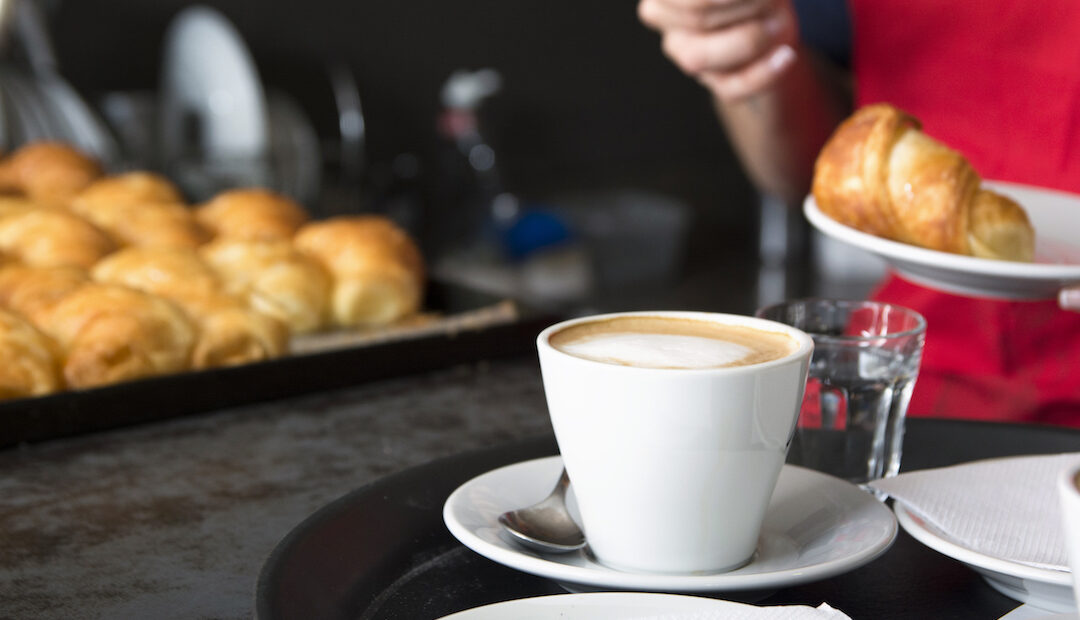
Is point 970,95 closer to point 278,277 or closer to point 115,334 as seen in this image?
point 278,277

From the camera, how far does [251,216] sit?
1.47 meters

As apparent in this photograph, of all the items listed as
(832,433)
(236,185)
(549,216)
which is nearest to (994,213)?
(832,433)

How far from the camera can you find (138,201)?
5.06 ft

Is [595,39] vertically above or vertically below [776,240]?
above

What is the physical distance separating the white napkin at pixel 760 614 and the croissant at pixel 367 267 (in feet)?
2.77

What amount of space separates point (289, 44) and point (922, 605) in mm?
2519

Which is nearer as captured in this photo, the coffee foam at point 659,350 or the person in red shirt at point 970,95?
the coffee foam at point 659,350

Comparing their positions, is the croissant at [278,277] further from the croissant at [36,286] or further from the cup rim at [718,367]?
the cup rim at [718,367]

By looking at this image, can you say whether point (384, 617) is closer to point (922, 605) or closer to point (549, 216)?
point (922, 605)

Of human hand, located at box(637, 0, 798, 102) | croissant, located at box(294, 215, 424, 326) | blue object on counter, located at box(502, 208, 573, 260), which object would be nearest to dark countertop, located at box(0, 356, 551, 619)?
croissant, located at box(294, 215, 424, 326)

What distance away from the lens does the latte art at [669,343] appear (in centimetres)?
55

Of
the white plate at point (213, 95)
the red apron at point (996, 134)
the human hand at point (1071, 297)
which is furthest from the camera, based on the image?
the white plate at point (213, 95)

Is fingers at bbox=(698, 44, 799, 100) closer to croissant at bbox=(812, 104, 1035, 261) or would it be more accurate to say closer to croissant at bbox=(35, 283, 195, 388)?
croissant at bbox=(812, 104, 1035, 261)

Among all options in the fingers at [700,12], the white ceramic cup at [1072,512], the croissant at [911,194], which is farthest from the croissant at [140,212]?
the white ceramic cup at [1072,512]
